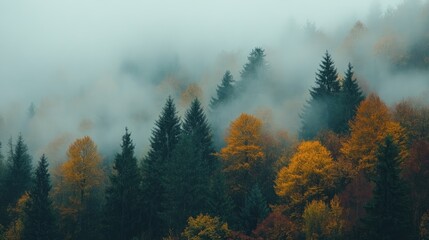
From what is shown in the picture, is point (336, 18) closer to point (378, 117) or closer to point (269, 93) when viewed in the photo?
point (269, 93)

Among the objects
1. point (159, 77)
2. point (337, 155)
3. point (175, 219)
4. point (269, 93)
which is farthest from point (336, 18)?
point (175, 219)

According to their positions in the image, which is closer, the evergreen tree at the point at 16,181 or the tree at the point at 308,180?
the tree at the point at 308,180

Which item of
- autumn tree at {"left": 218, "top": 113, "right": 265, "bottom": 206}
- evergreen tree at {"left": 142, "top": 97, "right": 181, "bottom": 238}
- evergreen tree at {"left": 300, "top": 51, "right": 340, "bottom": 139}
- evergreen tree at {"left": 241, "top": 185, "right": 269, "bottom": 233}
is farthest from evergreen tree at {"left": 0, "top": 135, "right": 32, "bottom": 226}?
evergreen tree at {"left": 300, "top": 51, "right": 340, "bottom": 139}

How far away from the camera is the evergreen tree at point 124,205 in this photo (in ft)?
213

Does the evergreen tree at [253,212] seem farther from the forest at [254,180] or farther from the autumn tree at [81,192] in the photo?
the autumn tree at [81,192]

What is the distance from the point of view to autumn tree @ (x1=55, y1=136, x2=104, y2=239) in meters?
71.9

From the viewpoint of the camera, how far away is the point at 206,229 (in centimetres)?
5488

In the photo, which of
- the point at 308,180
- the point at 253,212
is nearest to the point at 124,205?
the point at 253,212

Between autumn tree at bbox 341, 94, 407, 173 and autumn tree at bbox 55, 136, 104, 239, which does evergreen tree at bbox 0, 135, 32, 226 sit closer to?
autumn tree at bbox 55, 136, 104, 239

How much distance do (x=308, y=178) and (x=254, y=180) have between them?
11.0 meters

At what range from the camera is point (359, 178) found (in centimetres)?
5575

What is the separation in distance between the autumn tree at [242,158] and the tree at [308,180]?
27.6ft

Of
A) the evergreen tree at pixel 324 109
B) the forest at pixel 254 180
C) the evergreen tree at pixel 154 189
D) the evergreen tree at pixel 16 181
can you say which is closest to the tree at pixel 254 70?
the forest at pixel 254 180

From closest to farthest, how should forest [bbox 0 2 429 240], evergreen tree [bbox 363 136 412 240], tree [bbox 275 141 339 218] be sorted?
evergreen tree [bbox 363 136 412 240]
forest [bbox 0 2 429 240]
tree [bbox 275 141 339 218]
